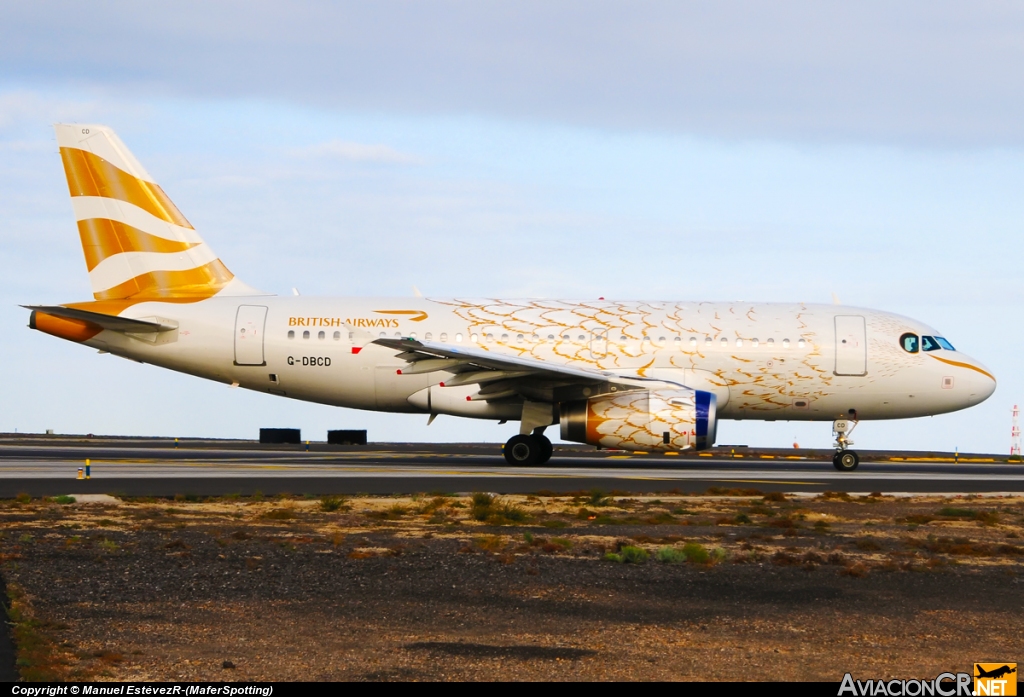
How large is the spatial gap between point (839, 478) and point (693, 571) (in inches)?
557

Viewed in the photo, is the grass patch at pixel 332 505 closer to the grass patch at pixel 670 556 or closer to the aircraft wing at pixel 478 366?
the grass patch at pixel 670 556

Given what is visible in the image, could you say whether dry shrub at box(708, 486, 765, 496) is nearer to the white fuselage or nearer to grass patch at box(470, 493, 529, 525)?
grass patch at box(470, 493, 529, 525)

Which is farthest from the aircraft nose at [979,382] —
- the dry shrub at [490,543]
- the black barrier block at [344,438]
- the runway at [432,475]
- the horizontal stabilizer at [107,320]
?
the black barrier block at [344,438]

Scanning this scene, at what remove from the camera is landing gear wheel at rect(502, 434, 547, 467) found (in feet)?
89.6

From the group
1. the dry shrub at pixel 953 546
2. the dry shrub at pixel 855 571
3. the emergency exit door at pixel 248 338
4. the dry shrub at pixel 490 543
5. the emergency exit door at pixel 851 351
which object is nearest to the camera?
the dry shrub at pixel 855 571

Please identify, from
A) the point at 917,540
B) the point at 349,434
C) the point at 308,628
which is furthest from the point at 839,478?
the point at 349,434

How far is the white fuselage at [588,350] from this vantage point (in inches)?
1075

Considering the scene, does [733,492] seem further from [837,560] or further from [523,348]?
[523,348]

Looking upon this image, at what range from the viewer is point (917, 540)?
45.0 ft

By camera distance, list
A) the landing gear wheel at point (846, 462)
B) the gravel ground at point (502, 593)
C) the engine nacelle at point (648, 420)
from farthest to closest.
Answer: the landing gear wheel at point (846, 462)
the engine nacelle at point (648, 420)
the gravel ground at point (502, 593)

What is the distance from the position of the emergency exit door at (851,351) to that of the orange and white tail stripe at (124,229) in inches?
606

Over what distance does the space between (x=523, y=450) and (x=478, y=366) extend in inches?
109

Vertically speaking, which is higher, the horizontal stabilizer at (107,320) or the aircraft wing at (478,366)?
the horizontal stabilizer at (107,320)

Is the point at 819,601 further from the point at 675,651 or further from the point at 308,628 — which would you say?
the point at 308,628
